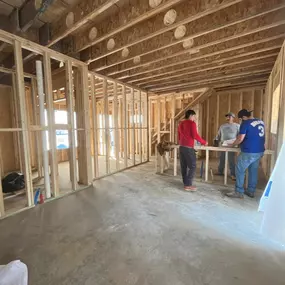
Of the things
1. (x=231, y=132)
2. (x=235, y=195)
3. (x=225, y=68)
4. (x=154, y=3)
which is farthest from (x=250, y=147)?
(x=154, y=3)

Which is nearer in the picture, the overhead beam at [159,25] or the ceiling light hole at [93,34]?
the overhead beam at [159,25]

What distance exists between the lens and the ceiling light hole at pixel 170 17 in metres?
2.39

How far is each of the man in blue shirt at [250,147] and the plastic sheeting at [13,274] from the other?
3.15 m

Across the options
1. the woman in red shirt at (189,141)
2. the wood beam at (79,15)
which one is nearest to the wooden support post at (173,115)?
the woman in red shirt at (189,141)

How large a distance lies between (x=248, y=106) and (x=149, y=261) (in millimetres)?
6494

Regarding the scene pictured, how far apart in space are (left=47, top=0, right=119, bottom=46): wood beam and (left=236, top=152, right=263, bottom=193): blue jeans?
2986mm

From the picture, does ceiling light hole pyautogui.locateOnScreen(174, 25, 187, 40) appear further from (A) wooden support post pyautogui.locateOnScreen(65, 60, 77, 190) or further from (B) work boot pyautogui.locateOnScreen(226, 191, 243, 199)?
(B) work boot pyautogui.locateOnScreen(226, 191, 243, 199)

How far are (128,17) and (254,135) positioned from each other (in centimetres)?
268

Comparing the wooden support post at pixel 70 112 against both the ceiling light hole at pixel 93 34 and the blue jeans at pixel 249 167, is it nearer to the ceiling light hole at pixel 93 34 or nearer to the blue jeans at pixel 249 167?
the ceiling light hole at pixel 93 34

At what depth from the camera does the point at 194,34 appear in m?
2.63

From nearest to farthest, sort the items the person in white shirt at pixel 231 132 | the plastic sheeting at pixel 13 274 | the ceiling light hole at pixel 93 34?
the plastic sheeting at pixel 13 274, the ceiling light hole at pixel 93 34, the person in white shirt at pixel 231 132

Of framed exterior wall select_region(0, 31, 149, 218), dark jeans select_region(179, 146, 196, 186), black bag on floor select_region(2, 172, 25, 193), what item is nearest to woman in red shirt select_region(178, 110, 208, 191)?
dark jeans select_region(179, 146, 196, 186)

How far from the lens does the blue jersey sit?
287 cm

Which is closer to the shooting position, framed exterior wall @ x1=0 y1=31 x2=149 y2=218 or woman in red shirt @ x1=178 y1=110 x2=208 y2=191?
framed exterior wall @ x1=0 y1=31 x2=149 y2=218
